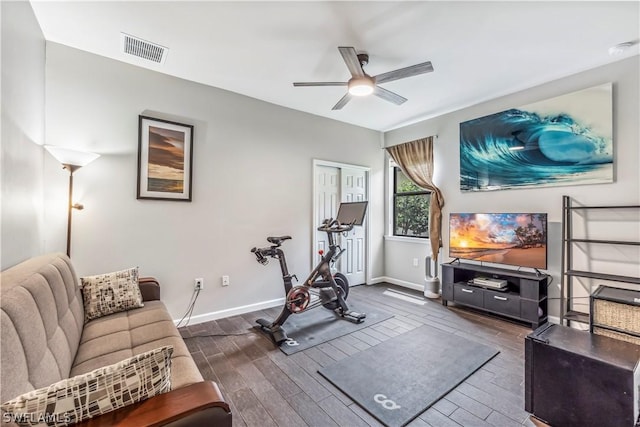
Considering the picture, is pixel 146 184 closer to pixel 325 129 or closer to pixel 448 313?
pixel 325 129

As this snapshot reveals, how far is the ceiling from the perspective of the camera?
2.04 metres

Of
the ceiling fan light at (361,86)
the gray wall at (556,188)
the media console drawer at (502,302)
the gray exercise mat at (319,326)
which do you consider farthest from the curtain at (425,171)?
the ceiling fan light at (361,86)

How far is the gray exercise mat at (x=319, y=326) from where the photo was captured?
2.67 m

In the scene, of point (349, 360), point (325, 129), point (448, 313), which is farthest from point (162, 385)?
point (325, 129)

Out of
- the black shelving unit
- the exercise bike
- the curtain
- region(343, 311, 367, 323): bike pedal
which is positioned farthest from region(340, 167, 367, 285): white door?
the black shelving unit

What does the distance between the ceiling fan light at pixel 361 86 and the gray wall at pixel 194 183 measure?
59.2 inches

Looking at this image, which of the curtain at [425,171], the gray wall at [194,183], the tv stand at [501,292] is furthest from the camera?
the curtain at [425,171]

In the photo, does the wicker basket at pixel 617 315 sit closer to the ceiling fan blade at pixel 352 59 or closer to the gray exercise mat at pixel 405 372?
the gray exercise mat at pixel 405 372

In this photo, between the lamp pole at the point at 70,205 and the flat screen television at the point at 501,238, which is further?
the flat screen television at the point at 501,238

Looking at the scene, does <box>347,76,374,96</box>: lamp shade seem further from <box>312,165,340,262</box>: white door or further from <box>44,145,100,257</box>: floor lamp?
<box>44,145,100,257</box>: floor lamp

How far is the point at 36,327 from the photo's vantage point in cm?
110

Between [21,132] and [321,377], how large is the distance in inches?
105

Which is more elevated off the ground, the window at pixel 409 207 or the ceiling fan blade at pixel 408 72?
the ceiling fan blade at pixel 408 72

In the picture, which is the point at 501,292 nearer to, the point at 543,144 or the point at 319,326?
the point at 543,144
